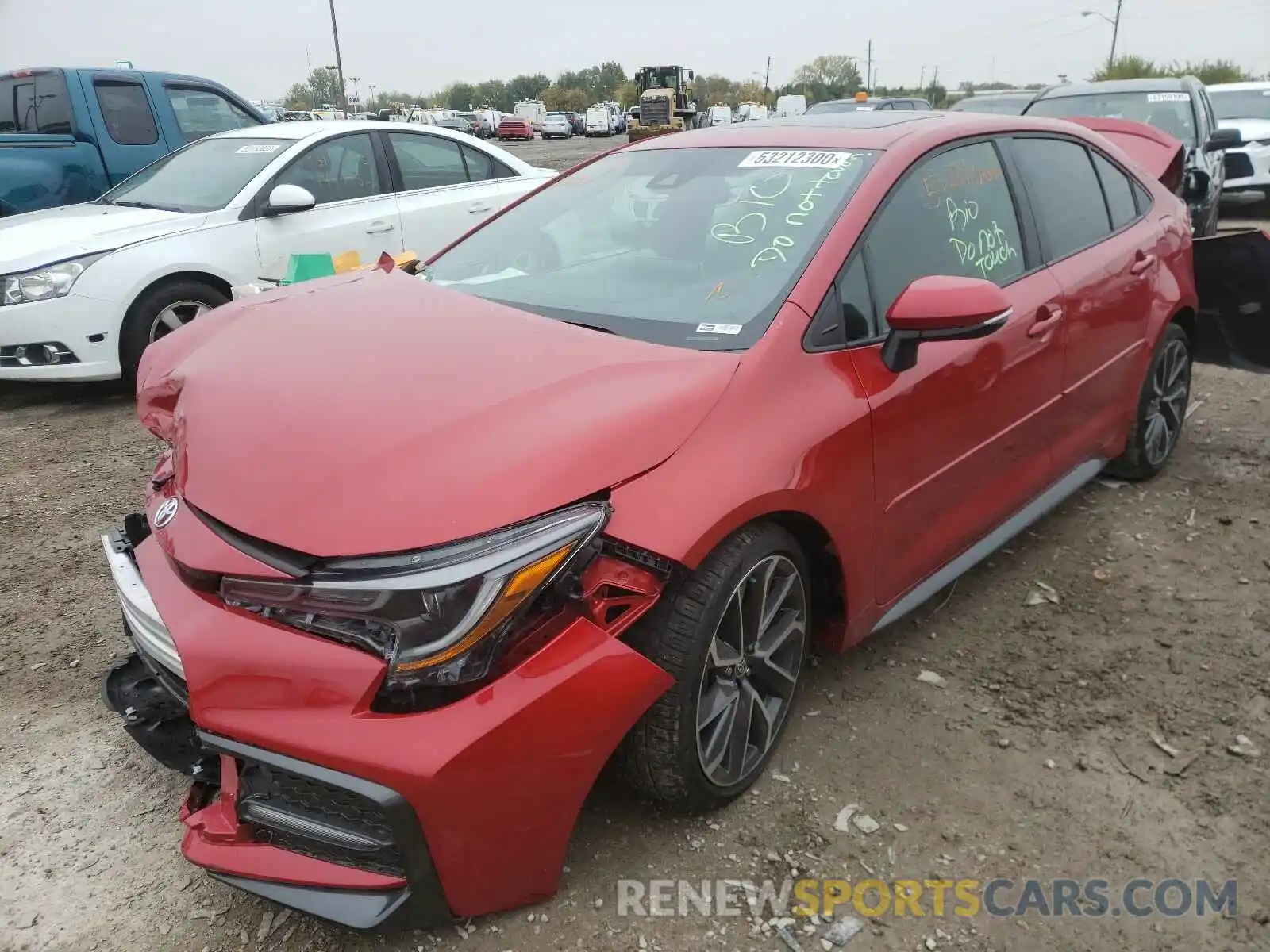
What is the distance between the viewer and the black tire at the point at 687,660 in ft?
6.59

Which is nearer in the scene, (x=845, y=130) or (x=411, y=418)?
(x=411, y=418)

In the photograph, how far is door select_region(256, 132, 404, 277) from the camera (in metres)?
5.79

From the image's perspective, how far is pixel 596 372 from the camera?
215 centimetres

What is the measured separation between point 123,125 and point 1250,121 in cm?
1227

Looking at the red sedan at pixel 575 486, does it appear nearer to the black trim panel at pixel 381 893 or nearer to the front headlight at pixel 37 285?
the black trim panel at pixel 381 893

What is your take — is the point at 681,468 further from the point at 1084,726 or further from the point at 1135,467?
the point at 1135,467

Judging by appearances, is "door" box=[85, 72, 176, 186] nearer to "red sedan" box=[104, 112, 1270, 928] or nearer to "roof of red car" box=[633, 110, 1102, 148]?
"red sedan" box=[104, 112, 1270, 928]

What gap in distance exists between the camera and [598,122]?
5559cm

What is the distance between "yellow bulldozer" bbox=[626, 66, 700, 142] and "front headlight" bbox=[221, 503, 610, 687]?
122 ft

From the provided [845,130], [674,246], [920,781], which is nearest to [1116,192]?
[845,130]

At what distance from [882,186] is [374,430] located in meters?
1.57

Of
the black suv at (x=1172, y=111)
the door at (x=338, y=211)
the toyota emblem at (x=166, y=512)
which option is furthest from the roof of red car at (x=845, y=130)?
the black suv at (x=1172, y=111)

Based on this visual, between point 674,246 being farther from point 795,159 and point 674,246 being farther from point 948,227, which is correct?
point 948,227

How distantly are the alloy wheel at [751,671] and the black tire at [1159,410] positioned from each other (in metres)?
2.34
